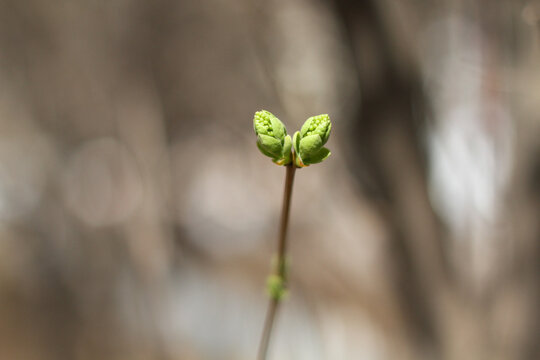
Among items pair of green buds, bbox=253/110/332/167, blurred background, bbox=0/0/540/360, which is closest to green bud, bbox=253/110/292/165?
pair of green buds, bbox=253/110/332/167

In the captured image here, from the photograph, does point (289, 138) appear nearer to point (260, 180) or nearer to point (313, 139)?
point (313, 139)

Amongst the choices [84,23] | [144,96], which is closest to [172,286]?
[144,96]

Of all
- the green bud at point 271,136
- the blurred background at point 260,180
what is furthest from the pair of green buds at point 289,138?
the blurred background at point 260,180

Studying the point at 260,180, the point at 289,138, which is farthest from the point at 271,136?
the point at 260,180

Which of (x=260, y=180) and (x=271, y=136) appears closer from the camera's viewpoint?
(x=271, y=136)

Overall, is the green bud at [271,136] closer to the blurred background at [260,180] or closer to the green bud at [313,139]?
the green bud at [313,139]

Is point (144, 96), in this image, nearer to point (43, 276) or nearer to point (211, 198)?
point (211, 198)
